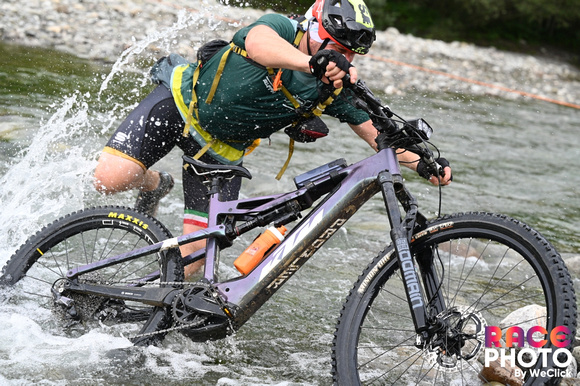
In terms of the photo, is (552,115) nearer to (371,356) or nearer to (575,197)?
(575,197)

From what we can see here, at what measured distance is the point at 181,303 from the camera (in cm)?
344

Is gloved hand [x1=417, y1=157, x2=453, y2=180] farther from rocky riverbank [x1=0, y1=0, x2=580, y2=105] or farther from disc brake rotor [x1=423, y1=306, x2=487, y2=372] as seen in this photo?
rocky riverbank [x1=0, y1=0, x2=580, y2=105]

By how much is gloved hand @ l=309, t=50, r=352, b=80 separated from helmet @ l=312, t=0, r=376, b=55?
0.47 metres

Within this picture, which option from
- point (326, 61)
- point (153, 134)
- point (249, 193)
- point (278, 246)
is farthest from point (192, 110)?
point (249, 193)

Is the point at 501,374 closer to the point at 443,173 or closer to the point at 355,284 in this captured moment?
the point at 355,284

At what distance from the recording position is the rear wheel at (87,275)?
12.1 ft

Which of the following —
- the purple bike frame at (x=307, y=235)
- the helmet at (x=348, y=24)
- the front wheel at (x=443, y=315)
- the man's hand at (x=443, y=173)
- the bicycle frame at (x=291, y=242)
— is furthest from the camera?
the man's hand at (x=443, y=173)

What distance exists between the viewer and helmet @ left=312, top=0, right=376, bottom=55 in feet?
11.0

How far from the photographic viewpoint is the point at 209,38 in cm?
1563

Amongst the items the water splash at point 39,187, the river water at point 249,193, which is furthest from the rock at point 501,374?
the water splash at point 39,187

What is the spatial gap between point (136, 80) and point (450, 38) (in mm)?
22043

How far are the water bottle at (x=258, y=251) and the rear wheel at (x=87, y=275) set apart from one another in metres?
0.42

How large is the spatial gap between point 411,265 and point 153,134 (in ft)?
6.40

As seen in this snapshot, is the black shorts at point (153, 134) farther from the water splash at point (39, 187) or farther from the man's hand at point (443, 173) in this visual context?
the man's hand at point (443, 173)
